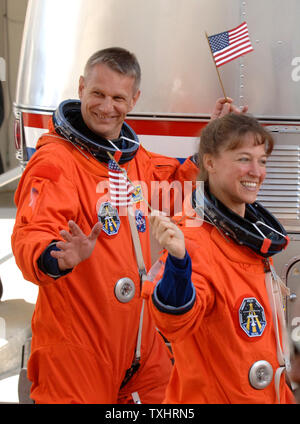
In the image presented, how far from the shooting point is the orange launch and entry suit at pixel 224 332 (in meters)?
2.07

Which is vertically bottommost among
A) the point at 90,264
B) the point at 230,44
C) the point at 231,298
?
the point at 90,264

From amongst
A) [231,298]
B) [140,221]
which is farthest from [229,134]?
[140,221]

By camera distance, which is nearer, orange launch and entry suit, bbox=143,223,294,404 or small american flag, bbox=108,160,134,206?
orange launch and entry suit, bbox=143,223,294,404

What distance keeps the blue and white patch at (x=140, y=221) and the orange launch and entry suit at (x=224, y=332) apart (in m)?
0.76

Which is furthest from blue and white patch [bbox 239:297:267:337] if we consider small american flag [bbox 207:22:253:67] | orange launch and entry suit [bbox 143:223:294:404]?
small american flag [bbox 207:22:253:67]

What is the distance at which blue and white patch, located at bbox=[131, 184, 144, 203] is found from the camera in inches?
Result: 116

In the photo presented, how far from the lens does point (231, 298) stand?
209 cm

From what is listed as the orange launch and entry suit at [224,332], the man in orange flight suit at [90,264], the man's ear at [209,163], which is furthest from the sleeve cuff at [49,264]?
the man's ear at [209,163]

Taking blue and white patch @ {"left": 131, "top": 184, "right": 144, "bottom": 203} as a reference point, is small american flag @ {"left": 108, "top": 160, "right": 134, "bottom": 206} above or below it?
above

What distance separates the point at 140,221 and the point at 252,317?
38.8 inches

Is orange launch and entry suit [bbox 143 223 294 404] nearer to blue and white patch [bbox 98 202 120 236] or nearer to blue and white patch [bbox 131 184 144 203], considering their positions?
blue and white patch [bbox 98 202 120 236]

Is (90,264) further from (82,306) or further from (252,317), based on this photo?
(252,317)

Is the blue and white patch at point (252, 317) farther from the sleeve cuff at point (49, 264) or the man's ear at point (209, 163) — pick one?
the sleeve cuff at point (49, 264)

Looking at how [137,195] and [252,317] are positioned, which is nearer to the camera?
[252,317]
